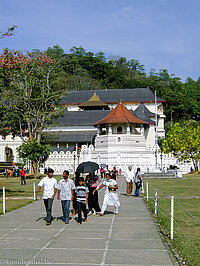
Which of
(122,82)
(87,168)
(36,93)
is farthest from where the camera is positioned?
(122,82)

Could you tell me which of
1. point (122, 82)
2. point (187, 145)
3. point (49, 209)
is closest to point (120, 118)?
point (187, 145)

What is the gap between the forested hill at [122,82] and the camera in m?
101

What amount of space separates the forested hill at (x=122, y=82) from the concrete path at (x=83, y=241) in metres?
86.7

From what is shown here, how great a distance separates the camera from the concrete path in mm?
7828

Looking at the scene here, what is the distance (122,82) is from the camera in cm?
12550

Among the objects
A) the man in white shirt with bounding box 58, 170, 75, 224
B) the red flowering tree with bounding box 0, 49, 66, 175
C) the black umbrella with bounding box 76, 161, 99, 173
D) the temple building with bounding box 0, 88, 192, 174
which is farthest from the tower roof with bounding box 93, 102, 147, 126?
→ the man in white shirt with bounding box 58, 170, 75, 224

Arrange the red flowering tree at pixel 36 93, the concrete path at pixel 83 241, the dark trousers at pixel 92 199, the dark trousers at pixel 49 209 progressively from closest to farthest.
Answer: the concrete path at pixel 83 241, the dark trousers at pixel 49 209, the dark trousers at pixel 92 199, the red flowering tree at pixel 36 93

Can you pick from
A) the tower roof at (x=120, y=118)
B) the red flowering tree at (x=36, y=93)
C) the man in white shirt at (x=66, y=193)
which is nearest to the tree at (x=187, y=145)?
the tower roof at (x=120, y=118)

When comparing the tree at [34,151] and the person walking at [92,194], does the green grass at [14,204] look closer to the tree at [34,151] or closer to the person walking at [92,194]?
the person walking at [92,194]

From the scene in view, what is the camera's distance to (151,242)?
371 inches

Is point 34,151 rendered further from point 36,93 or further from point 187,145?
point 187,145

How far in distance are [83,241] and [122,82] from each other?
117m

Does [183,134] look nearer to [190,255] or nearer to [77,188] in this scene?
[77,188]

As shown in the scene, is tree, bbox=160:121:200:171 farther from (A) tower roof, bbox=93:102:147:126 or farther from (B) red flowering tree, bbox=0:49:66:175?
(B) red flowering tree, bbox=0:49:66:175
